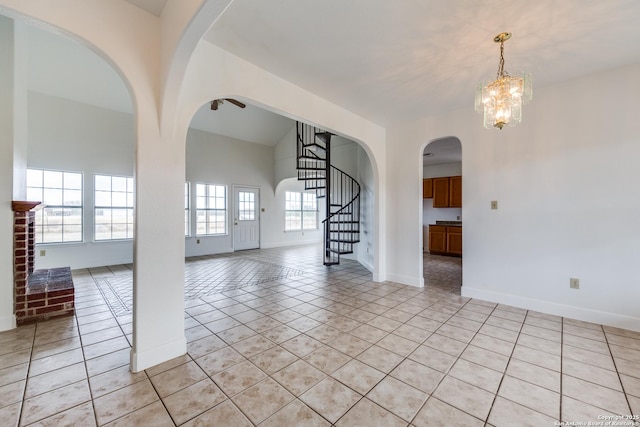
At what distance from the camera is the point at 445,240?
7.36m

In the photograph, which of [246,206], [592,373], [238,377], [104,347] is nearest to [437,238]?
[592,373]

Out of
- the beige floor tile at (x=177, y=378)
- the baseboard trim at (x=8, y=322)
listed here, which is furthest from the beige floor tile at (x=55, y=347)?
the beige floor tile at (x=177, y=378)

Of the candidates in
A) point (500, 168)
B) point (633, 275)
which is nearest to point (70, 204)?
point (500, 168)

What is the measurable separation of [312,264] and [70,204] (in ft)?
17.1

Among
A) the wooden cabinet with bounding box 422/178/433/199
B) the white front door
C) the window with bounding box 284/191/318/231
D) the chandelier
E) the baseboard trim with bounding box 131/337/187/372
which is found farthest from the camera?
the window with bounding box 284/191/318/231

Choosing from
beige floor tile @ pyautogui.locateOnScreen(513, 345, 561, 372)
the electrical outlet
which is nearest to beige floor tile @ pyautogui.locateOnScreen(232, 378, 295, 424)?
beige floor tile @ pyautogui.locateOnScreen(513, 345, 561, 372)

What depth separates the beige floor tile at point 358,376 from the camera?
1815mm

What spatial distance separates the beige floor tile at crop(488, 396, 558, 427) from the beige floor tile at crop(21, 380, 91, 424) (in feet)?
8.33

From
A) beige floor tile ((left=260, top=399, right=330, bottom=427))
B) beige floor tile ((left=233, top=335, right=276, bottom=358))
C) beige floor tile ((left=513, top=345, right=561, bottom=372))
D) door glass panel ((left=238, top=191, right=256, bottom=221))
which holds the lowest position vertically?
beige floor tile ((left=260, top=399, right=330, bottom=427))

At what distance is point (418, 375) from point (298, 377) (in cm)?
89

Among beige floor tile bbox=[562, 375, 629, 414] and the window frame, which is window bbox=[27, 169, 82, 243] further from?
beige floor tile bbox=[562, 375, 629, 414]

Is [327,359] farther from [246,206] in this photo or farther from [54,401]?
[246,206]

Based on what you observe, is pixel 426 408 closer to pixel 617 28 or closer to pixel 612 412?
pixel 612 412

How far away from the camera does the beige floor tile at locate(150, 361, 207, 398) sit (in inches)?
70.2
